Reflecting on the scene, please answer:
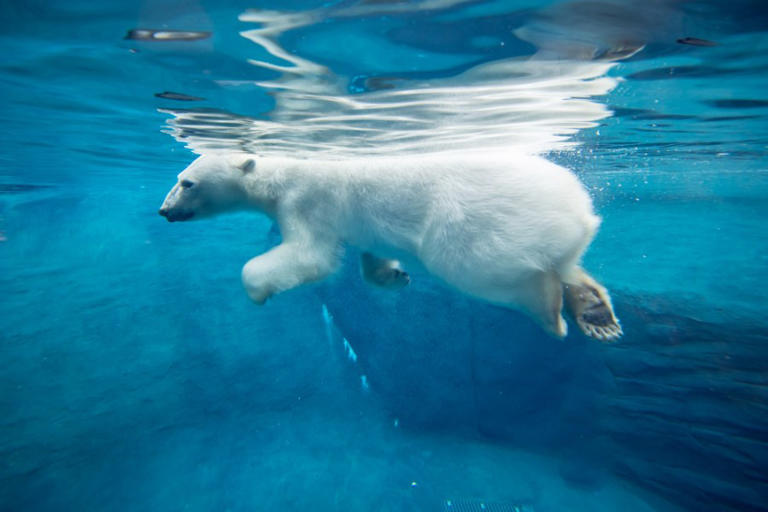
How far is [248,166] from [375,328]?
5.01m

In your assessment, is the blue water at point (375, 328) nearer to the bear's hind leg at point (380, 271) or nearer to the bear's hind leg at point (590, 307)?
the bear's hind leg at point (380, 271)

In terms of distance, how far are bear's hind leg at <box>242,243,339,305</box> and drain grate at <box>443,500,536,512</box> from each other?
4.81 meters

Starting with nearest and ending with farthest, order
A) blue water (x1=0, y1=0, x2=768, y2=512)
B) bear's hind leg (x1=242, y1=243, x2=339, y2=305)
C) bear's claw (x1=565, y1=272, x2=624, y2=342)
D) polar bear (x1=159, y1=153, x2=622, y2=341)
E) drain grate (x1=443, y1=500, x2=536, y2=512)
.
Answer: polar bear (x1=159, y1=153, x2=622, y2=341), bear's claw (x1=565, y1=272, x2=624, y2=342), bear's hind leg (x1=242, y1=243, x2=339, y2=305), blue water (x1=0, y1=0, x2=768, y2=512), drain grate (x1=443, y1=500, x2=536, y2=512)

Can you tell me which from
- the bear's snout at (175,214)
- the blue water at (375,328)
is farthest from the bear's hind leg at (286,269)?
the bear's snout at (175,214)

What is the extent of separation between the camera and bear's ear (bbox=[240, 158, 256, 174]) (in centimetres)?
412

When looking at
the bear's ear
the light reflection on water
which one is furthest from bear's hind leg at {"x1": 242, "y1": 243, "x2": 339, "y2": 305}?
the light reflection on water

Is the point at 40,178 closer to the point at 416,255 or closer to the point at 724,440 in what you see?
the point at 416,255

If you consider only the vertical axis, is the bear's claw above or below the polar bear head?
below

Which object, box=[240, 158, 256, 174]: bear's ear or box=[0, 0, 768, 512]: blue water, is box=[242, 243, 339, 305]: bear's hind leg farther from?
box=[240, 158, 256, 174]: bear's ear

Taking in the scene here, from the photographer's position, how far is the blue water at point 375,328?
12.0 feet

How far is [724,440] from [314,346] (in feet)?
26.2

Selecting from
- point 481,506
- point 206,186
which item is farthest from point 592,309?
point 481,506

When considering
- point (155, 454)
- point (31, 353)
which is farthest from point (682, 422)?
point (31, 353)

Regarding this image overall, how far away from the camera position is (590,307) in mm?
2773
